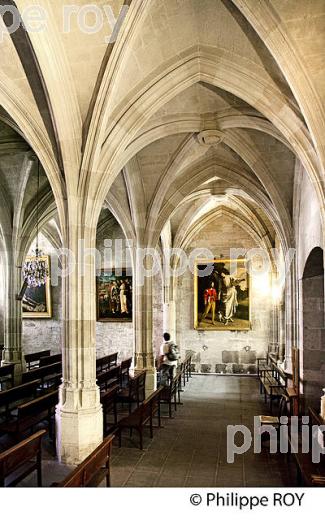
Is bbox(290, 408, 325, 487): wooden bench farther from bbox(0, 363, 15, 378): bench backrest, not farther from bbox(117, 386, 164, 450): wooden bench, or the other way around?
bbox(0, 363, 15, 378): bench backrest

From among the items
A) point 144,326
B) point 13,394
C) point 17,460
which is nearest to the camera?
point 17,460

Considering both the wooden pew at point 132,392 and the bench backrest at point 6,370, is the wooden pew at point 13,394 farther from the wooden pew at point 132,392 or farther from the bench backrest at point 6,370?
the bench backrest at point 6,370

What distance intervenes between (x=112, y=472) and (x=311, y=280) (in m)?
5.84

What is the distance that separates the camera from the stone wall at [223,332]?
54.2ft

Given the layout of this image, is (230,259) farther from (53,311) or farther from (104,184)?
(104,184)

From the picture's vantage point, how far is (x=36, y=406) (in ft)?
22.8

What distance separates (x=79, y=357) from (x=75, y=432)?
44.1 inches

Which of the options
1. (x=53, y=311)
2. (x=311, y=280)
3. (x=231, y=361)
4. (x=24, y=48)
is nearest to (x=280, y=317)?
(x=231, y=361)

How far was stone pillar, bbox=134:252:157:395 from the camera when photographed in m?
11.2

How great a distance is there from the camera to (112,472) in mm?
5902

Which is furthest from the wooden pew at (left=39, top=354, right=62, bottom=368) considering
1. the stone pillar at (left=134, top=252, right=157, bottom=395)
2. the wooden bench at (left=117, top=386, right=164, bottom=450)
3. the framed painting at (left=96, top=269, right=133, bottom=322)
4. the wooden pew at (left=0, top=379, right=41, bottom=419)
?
the wooden bench at (left=117, top=386, right=164, bottom=450)

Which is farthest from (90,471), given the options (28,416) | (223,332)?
(223,332)

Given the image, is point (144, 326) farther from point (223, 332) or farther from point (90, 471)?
point (90, 471)

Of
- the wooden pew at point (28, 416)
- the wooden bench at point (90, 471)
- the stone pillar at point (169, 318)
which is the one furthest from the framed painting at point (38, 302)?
the wooden bench at point (90, 471)
